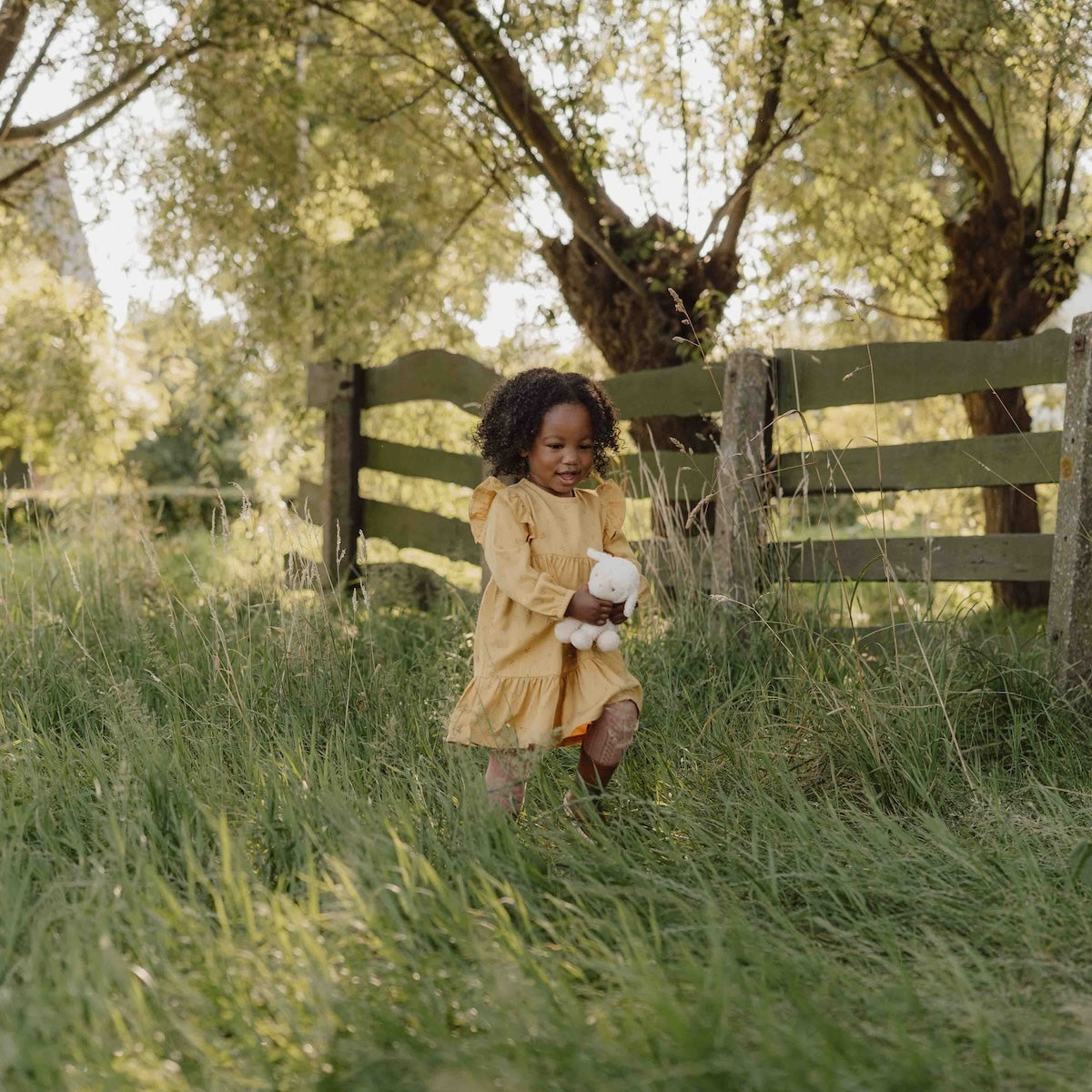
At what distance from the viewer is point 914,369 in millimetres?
4992

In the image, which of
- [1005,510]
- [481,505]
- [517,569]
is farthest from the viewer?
[1005,510]

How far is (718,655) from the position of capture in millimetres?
4496

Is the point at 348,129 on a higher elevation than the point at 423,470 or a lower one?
higher

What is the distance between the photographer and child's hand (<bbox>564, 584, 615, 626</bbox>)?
10.2 feet

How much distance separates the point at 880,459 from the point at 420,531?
298 centimetres

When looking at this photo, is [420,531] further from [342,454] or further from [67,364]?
[67,364]

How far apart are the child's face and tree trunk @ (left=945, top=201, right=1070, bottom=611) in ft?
16.0

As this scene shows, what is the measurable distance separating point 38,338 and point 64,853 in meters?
7.60

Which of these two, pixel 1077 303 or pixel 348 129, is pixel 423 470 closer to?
pixel 348 129

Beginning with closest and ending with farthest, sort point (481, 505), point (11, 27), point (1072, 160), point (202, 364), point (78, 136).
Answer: point (481, 505)
point (11, 27)
point (1072, 160)
point (78, 136)
point (202, 364)

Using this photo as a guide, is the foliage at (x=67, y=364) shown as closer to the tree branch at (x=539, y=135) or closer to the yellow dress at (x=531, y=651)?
the tree branch at (x=539, y=135)

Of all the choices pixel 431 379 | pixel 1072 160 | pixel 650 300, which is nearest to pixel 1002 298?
pixel 1072 160

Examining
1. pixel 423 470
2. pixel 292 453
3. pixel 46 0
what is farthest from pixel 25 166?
pixel 423 470

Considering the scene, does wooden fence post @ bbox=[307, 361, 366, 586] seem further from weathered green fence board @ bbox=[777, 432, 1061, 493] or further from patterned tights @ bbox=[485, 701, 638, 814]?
patterned tights @ bbox=[485, 701, 638, 814]
